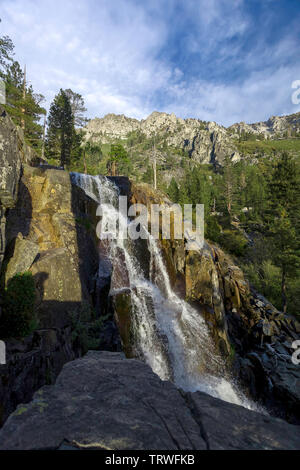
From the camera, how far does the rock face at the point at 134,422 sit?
6.07 ft

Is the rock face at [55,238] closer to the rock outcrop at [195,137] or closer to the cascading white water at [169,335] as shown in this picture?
the cascading white water at [169,335]

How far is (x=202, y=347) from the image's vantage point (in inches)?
516

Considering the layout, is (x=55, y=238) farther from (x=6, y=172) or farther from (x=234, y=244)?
(x=234, y=244)

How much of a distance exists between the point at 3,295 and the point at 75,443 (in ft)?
20.1

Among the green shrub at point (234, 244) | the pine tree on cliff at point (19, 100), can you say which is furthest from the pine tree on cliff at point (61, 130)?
the green shrub at point (234, 244)

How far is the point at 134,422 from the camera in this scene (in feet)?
7.04

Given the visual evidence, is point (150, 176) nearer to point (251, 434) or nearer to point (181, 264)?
point (181, 264)

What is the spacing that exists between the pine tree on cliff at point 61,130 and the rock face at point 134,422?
35.3 metres

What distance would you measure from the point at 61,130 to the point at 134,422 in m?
38.2

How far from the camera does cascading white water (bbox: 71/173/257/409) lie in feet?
36.0

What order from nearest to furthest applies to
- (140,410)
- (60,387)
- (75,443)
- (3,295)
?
(75,443) → (140,410) → (60,387) → (3,295)

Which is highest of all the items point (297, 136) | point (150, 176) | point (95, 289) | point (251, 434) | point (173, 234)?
point (297, 136)

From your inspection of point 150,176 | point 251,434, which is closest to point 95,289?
point 251,434

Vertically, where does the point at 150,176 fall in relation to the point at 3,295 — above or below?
above
